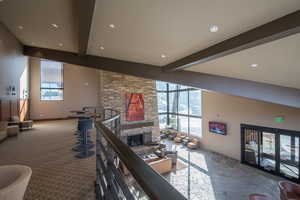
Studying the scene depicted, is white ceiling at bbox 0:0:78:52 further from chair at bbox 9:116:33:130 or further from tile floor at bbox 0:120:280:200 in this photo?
chair at bbox 9:116:33:130

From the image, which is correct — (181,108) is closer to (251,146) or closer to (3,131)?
(251,146)

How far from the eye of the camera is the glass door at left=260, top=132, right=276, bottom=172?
22.0 ft

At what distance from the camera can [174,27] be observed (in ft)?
9.04

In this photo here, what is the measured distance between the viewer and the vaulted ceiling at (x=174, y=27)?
7.12 ft

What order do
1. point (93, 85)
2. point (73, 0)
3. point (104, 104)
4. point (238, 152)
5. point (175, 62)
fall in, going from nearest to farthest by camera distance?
point (73, 0) < point (175, 62) < point (238, 152) < point (104, 104) < point (93, 85)

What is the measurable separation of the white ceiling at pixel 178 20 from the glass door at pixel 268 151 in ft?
20.1

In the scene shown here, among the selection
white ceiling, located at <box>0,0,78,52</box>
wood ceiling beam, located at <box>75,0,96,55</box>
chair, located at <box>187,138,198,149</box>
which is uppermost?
white ceiling, located at <box>0,0,78,52</box>

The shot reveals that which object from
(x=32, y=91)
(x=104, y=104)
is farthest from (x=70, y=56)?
(x=32, y=91)

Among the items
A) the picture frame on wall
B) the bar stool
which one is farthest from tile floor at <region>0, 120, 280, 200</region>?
the picture frame on wall

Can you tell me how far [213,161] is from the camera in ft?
26.2

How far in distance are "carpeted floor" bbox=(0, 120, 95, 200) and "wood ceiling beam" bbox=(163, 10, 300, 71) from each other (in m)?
3.27

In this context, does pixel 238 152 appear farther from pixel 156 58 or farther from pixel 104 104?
pixel 104 104

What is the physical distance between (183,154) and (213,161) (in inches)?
71.5

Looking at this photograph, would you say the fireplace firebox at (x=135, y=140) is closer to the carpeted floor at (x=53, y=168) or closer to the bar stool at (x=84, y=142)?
the carpeted floor at (x=53, y=168)
